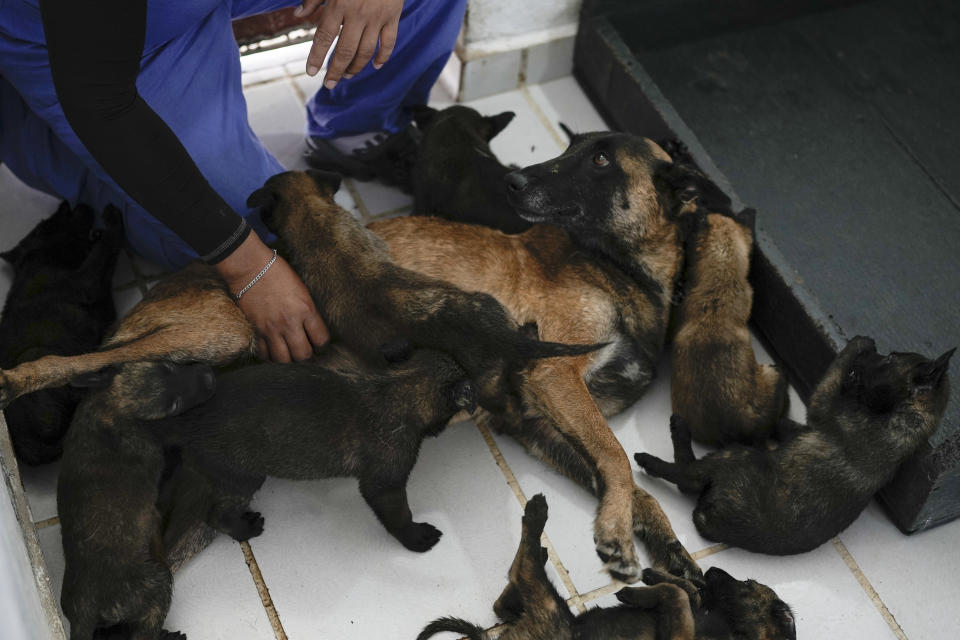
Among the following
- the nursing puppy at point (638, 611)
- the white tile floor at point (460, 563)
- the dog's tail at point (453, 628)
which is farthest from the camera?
the white tile floor at point (460, 563)

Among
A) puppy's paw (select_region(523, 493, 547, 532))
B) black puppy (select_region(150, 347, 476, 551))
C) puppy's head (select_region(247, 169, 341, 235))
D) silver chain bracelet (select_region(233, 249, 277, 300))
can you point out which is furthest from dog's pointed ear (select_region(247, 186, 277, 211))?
puppy's paw (select_region(523, 493, 547, 532))

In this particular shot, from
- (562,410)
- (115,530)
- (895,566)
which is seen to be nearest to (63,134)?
(115,530)

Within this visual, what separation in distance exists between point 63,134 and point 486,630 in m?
2.44

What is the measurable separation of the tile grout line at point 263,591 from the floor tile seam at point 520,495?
94 centimetres

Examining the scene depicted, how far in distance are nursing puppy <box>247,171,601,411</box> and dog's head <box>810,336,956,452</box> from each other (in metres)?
0.99

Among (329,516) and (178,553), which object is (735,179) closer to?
(329,516)

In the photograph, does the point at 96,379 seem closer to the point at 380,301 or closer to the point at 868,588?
the point at 380,301

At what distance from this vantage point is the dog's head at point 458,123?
14.1 feet

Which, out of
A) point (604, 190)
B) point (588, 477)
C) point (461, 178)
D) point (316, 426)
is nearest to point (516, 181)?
point (604, 190)

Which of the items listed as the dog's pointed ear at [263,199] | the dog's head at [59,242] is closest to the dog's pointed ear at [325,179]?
the dog's pointed ear at [263,199]

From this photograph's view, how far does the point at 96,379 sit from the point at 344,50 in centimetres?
143

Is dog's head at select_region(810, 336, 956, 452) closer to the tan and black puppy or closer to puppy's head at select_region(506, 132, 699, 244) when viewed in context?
the tan and black puppy

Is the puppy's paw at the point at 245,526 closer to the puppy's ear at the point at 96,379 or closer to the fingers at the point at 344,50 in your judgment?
the puppy's ear at the point at 96,379

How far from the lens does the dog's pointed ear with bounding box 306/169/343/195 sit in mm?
3799
